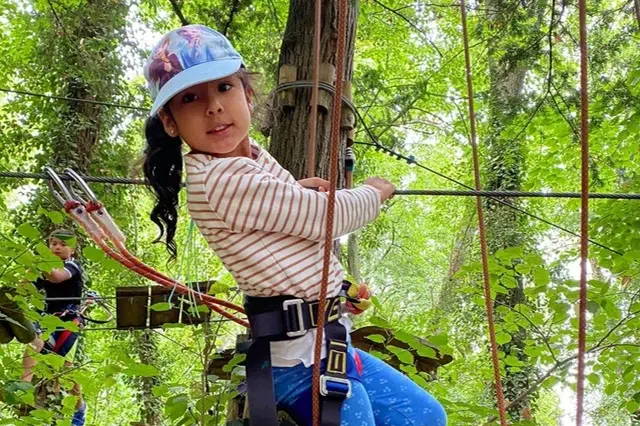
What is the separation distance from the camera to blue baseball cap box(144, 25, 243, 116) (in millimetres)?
1134

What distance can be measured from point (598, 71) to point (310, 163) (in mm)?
3426

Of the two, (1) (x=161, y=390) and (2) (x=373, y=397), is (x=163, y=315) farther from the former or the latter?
(2) (x=373, y=397)

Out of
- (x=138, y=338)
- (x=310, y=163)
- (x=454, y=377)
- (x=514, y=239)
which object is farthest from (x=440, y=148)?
(x=310, y=163)

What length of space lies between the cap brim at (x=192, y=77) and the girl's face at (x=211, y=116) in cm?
3

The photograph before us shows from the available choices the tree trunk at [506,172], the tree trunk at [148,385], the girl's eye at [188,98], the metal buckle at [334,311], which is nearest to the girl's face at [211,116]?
the girl's eye at [188,98]

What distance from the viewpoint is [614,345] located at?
7.68 ft

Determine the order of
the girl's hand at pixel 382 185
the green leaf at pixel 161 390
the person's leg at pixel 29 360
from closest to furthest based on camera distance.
A: 1. the girl's hand at pixel 382 185
2. the green leaf at pixel 161 390
3. the person's leg at pixel 29 360

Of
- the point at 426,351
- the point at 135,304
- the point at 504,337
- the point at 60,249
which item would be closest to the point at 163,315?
the point at 135,304

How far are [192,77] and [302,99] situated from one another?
1.02 metres

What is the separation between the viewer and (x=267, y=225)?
1.11 metres

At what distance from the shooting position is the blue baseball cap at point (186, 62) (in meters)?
1.13

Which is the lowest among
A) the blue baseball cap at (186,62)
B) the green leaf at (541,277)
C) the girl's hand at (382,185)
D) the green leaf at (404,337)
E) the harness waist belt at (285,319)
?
the harness waist belt at (285,319)

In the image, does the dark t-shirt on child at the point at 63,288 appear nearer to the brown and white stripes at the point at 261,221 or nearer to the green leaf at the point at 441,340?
the green leaf at the point at 441,340

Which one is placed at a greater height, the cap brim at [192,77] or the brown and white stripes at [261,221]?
the cap brim at [192,77]
